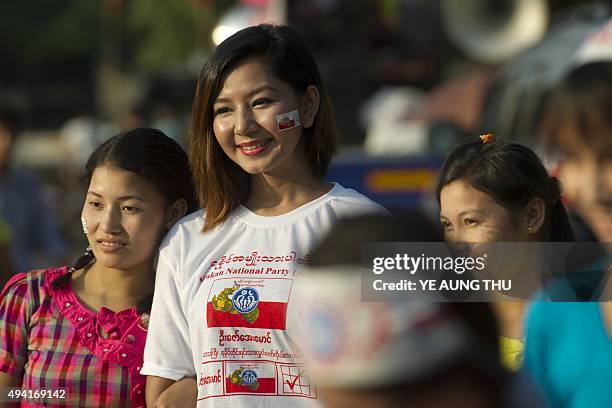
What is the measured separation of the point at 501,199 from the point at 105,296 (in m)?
1.11

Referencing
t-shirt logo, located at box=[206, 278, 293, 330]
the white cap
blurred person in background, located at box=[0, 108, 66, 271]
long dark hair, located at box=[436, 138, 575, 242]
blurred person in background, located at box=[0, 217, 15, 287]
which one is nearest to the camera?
the white cap

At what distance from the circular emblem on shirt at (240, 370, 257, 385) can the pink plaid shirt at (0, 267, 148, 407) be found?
0.43 metres

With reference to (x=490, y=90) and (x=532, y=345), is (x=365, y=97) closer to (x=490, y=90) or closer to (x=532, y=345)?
(x=490, y=90)

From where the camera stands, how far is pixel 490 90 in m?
A: 10.6

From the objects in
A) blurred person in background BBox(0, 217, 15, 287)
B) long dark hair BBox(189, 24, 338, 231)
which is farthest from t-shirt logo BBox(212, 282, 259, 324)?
blurred person in background BBox(0, 217, 15, 287)

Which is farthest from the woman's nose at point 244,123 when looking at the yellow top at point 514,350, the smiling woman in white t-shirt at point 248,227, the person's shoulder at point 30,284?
the yellow top at point 514,350

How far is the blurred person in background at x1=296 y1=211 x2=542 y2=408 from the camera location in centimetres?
139

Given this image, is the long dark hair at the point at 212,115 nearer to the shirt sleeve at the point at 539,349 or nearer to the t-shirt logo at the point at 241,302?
the t-shirt logo at the point at 241,302

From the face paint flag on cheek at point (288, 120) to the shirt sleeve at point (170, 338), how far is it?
44 cm

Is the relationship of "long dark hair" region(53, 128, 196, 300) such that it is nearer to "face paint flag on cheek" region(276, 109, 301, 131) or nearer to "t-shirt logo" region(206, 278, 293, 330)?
"face paint flag on cheek" region(276, 109, 301, 131)

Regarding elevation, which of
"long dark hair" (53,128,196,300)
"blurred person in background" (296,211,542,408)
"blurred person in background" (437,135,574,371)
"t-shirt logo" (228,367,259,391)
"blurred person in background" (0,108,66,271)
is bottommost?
"blurred person in background" (296,211,542,408)

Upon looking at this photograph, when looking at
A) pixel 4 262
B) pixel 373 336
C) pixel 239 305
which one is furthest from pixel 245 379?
pixel 4 262

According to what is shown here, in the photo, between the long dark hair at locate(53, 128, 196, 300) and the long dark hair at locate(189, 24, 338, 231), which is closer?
the long dark hair at locate(189, 24, 338, 231)

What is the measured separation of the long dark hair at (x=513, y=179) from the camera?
279 cm
